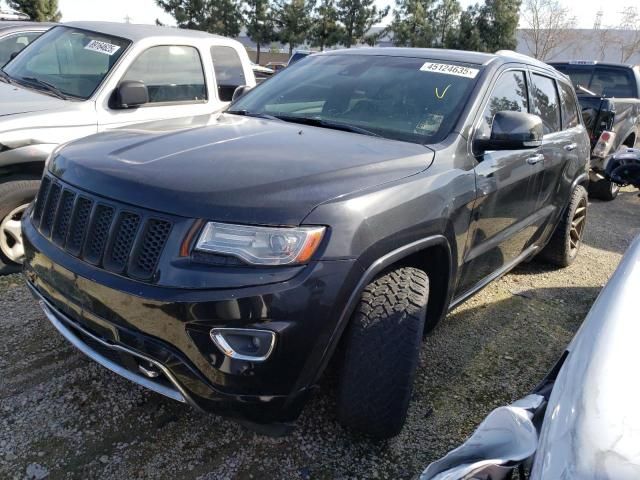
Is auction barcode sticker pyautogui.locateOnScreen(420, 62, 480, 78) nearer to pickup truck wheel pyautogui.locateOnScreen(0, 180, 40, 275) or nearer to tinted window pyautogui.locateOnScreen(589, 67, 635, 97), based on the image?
pickup truck wheel pyautogui.locateOnScreen(0, 180, 40, 275)

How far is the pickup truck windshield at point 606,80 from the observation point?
28.1 feet

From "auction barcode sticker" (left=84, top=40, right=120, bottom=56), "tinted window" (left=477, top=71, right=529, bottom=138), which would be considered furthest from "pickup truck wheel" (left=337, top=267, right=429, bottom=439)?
"auction barcode sticker" (left=84, top=40, right=120, bottom=56)

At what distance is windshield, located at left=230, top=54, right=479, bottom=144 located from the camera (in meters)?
2.88

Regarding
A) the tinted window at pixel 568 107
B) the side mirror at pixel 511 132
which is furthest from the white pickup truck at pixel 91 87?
the tinted window at pixel 568 107

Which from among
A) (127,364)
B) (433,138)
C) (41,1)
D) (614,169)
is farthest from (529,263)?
(41,1)

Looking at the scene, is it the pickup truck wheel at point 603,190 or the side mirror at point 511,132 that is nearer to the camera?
the side mirror at point 511,132

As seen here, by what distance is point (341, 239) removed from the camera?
1972 millimetres

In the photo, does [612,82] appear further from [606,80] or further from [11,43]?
[11,43]

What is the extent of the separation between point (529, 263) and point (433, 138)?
109 inches

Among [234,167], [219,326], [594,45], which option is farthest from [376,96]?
[594,45]

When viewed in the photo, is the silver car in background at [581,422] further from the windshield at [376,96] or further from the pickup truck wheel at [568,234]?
the pickup truck wheel at [568,234]

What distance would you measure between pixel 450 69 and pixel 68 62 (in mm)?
3274

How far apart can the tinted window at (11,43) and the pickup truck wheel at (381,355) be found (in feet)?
19.4

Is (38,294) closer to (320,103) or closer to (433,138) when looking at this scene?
(320,103)
